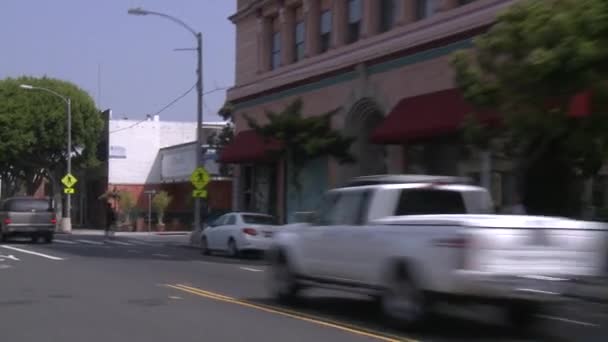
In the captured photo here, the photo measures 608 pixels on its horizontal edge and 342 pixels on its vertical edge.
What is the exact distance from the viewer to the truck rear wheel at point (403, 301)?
1320 cm

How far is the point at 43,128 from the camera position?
61.6 m

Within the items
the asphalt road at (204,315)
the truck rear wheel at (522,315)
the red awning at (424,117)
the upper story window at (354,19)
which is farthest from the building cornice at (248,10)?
the truck rear wheel at (522,315)

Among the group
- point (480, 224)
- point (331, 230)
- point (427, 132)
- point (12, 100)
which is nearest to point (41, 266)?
point (427, 132)

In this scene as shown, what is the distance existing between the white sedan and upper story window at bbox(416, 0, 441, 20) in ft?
26.0

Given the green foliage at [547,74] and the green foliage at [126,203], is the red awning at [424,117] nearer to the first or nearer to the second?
the green foliage at [547,74]

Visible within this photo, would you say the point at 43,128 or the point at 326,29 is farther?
the point at 43,128

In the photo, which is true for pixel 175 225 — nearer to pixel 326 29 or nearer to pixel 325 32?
pixel 325 32

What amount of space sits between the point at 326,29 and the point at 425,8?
22.0 ft

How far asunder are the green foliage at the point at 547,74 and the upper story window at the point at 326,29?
1674cm

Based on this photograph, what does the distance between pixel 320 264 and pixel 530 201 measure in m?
7.53

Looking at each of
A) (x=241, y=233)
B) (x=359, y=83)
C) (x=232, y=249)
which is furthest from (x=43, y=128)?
(x=241, y=233)

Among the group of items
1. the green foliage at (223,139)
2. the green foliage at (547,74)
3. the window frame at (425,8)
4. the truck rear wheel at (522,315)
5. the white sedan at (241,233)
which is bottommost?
the truck rear wheel at (522,315)

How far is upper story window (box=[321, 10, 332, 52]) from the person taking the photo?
39312mm

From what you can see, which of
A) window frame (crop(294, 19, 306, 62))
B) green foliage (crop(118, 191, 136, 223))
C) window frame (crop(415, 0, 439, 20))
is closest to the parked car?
window frame (crop(294, 19, 306, 62))
